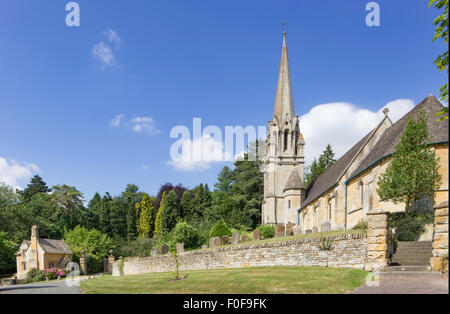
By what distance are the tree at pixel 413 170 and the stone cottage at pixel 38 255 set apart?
124 ft

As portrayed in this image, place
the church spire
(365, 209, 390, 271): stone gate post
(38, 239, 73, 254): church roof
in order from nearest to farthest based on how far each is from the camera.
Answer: (365, 209, 390, 271): stone gate post < (38, 239, 73, 254): church roof < the church spire

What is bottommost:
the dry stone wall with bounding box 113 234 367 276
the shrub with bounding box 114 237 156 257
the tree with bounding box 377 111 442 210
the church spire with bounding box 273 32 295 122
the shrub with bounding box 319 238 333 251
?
the shrub with bounding box 114 237 156 257

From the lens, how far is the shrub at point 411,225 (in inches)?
653

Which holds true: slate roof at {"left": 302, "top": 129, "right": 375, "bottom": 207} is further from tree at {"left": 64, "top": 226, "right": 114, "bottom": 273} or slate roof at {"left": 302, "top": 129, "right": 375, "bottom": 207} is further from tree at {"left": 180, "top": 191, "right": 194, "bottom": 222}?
tree at {"left": 180, "top": 191, "right": 194, "bottom": 222}

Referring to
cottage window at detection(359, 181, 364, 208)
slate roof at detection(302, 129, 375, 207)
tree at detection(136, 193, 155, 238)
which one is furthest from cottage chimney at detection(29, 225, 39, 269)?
cottage window at detection(359, 181, 364, 208)

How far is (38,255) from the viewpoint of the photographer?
40188 millimetres

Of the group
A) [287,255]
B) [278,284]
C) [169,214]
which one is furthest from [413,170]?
[169,214]

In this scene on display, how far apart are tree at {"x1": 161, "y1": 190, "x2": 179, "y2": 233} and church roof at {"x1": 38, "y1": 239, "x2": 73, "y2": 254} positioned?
17.6m

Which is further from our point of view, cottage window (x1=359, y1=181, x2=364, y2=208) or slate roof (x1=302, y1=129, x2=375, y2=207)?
slate roof (x1=302, y1=129, x2=375, y2=207)

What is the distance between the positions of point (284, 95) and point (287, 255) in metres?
32.1

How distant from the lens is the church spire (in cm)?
4462

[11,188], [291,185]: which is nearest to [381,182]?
[291,185]
